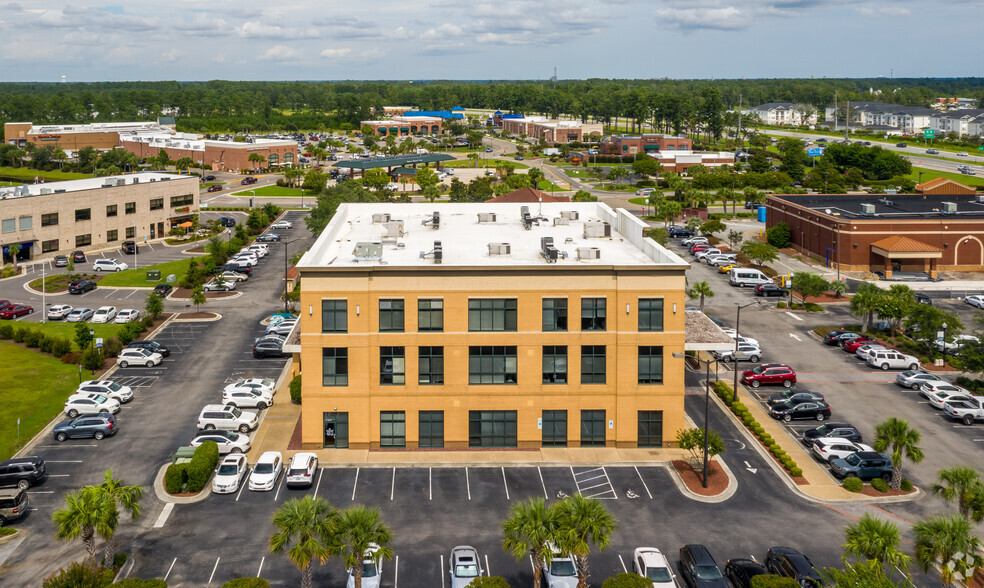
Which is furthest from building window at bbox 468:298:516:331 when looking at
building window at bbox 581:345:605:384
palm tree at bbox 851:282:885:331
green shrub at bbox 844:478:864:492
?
palm tree at bbox 851:282:885:331

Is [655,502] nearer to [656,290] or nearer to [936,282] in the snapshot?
[656,290]

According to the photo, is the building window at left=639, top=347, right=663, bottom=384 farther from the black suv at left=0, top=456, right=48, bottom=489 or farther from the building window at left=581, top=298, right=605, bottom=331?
the black suv at left=0, top=456, right=48, bottom=489

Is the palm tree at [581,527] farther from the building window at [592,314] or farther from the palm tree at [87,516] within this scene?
the palm tree at [87,516]

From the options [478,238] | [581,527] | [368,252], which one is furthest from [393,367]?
[581,527]

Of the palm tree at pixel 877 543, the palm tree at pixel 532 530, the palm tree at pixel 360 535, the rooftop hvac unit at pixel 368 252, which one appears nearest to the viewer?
the palm tree at pixel 360 535

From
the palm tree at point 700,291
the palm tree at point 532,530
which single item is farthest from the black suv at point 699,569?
the palm tree at point 700,291

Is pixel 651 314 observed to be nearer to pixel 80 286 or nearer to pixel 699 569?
pixel 699 569
